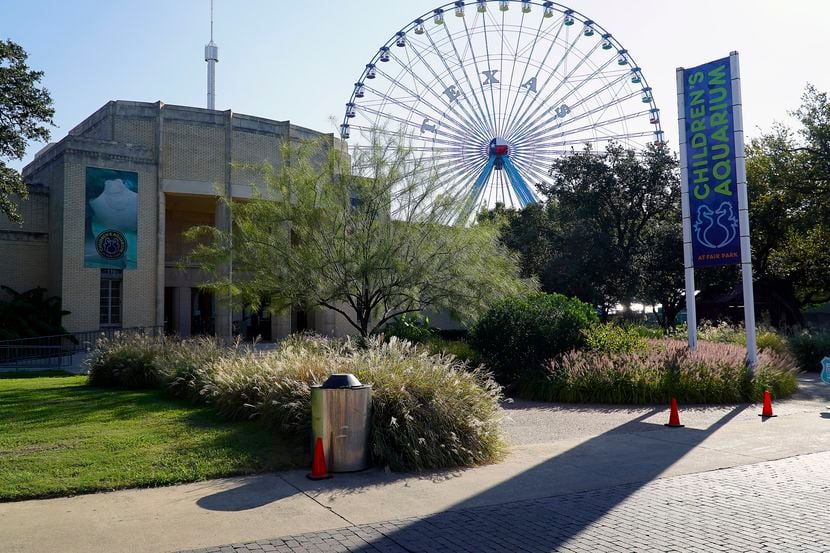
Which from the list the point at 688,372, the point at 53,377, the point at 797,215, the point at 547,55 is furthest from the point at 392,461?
the point at 547,55

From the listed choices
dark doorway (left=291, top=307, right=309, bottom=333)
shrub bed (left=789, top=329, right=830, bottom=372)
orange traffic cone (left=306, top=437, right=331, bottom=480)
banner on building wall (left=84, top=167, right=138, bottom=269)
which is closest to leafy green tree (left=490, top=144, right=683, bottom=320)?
shrub bed (left=789, top=329, right=830, bottom=372)

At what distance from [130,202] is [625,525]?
99.9 ft

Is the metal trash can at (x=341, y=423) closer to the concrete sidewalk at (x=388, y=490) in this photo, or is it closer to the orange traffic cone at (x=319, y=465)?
the orange traffic cone at (x=319, y=465)

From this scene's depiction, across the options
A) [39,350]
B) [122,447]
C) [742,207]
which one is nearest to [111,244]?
[39,350]

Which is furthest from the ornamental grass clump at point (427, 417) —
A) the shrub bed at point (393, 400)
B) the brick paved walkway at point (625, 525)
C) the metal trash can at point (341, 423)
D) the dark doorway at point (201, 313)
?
the dark doorway at point (201, 313)

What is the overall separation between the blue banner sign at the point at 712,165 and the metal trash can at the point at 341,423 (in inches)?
446

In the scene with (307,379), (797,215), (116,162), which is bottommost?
(307,379)

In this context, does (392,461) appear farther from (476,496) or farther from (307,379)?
(307,379)

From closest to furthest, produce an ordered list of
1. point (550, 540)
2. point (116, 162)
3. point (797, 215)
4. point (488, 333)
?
point (550, 540) → point (488, 333) → point (797, 215) → point (116, 162)

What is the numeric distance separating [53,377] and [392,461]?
14.7 m

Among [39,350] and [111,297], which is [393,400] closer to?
[39,350]

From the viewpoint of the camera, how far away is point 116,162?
105ft

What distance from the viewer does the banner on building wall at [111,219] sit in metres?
31.0

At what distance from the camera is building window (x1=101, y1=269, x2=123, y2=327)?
31875 millimetres
